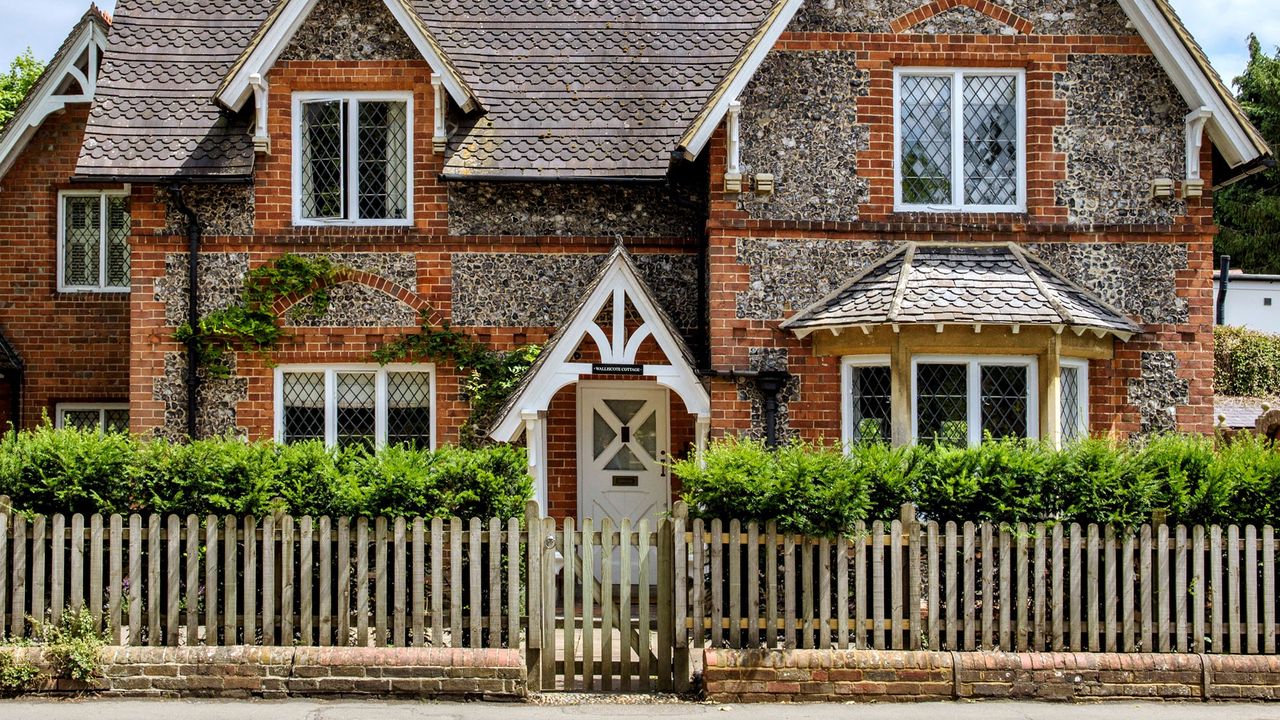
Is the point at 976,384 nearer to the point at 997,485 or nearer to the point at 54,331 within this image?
the point at 997,485

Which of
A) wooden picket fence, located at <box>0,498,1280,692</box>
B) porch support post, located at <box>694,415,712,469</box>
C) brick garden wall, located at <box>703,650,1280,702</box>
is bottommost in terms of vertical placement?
brick garden wall, located at <box>703,650,1280,702</box>

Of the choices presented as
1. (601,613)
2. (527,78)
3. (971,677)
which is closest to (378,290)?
(527,78)

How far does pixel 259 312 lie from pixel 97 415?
4.40 meters

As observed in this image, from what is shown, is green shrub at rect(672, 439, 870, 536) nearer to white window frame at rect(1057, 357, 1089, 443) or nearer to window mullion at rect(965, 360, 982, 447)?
window mullion at rect(965, 360, 982, 447)

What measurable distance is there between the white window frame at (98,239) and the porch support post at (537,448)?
6612 mm

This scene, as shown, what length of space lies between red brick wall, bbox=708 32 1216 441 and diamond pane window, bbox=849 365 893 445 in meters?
0.21

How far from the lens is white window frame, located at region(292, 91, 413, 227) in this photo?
49.4 feet

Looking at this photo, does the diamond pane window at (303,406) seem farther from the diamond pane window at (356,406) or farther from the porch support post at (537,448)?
the porch support post at (537,448)

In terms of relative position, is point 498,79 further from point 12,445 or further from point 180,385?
point 12,445

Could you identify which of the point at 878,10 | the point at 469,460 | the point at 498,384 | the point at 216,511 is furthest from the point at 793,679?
the point at 878,10

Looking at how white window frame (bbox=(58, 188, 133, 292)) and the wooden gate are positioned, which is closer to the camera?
the wooden gate

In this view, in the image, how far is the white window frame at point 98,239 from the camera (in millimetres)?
17344

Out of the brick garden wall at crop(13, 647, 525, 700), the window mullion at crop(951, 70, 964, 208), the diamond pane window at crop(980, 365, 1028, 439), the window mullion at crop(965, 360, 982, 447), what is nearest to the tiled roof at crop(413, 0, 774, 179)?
the window mullion at crop(951, 70, 964, 208)

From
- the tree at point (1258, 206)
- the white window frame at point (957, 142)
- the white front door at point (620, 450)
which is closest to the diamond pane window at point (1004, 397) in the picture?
the white window frame at point (957, 142)
